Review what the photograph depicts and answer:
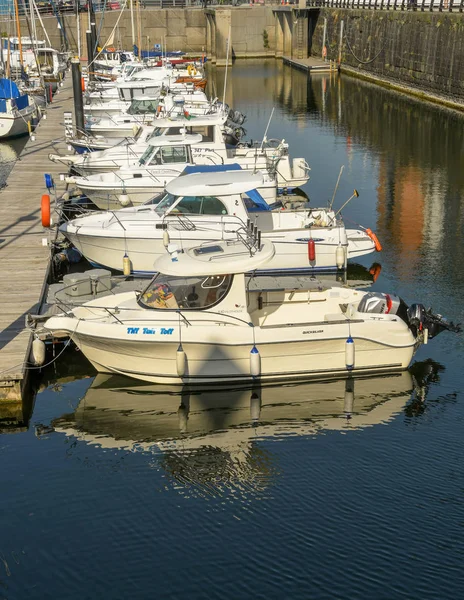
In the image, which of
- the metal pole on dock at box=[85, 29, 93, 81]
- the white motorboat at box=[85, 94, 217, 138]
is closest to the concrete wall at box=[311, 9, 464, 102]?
the white motorboat at box=[85, 94, 217, 138]

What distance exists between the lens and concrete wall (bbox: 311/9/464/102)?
41.9 meters

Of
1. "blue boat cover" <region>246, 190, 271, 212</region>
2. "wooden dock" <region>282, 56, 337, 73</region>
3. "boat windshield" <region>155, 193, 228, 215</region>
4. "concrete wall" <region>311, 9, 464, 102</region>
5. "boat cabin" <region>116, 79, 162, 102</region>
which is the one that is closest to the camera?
"boat windshield" <region>155, 193, 228, 215</region>

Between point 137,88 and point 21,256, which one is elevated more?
point 137,88

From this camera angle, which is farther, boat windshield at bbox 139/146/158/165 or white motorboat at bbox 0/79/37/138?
white motorboat at bbox 0/79/37/138

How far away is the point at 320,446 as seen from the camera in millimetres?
13594

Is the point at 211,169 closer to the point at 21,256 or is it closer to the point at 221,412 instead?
the point at 21,256

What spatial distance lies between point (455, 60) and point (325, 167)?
12498 mm

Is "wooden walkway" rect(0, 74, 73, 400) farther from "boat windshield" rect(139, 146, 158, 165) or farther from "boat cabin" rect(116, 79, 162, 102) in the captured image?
"boat cabin" rect(116, 79, 162, 102)

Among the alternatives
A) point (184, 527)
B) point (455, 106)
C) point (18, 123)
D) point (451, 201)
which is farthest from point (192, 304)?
point (455, 106)

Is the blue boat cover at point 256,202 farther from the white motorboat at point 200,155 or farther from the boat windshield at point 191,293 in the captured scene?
the boat windshield at point 191,293

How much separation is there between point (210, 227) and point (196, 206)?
552 mm

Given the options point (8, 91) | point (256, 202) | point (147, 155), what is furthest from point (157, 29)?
point (256, 202)

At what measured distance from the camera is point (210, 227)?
1945cm

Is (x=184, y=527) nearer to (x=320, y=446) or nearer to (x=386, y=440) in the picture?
(x=320, y=446)
